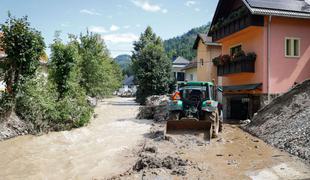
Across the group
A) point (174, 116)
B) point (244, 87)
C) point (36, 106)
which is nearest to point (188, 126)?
point (174, 116)

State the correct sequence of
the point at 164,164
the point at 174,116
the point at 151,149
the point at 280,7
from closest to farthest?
1. the point at 164,164
2. the point at 151,149
3. the point at 174,116
4. the point at 280,7

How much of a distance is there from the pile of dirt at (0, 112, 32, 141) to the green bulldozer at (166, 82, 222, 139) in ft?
20.1

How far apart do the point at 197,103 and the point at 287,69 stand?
784cm

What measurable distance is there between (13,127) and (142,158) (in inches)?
263

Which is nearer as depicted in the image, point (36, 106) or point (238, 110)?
point (36, 106)

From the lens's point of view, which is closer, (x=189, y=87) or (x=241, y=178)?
(x=241, y=178)

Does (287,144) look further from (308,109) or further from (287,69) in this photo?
(287,69)

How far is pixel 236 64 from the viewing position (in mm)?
18609

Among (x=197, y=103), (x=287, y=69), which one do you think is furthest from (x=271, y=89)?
(x=197, y=103)

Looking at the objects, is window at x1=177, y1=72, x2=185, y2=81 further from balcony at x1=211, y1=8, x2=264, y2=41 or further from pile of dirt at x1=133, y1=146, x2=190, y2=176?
pile of dirt at x1=133, y1=146, x2=190, y2=176

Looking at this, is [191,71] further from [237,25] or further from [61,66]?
[61,66]

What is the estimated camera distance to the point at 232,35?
64.8ft

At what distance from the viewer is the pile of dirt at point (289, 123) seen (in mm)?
9297

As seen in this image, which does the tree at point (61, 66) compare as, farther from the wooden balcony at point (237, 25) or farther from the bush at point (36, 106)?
the wooden balcony at point (237, 25)
